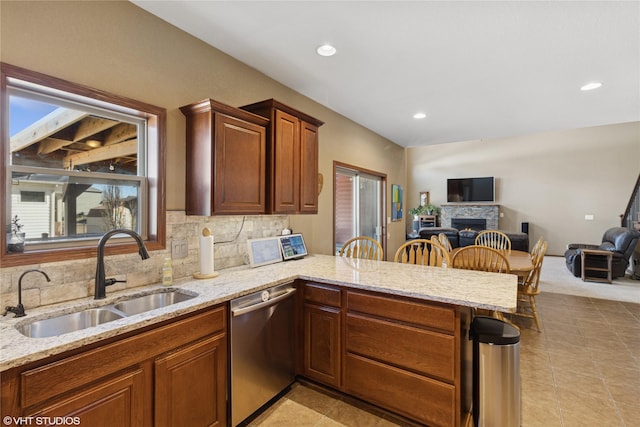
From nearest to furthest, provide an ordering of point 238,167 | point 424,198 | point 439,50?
1. point 238,167
2. point 439,50
3. point 424,198

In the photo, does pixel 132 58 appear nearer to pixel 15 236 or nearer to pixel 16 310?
pixel 15 236

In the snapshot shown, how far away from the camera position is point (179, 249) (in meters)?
2.26

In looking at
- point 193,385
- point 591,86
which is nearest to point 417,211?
point 591,86

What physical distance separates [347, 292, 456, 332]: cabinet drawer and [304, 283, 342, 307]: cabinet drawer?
10 cm

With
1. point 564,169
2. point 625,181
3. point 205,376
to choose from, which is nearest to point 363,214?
point 205,376

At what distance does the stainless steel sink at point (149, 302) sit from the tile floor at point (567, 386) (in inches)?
38.8

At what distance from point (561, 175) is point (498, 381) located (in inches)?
390

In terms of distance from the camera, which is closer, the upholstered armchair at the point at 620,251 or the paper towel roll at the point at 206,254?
the paper towel roll at the point at 206,254

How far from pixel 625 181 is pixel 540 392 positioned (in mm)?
9341

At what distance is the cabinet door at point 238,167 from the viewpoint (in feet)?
7.25

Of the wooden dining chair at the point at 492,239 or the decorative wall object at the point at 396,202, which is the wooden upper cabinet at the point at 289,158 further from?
the wooden dining chair at the point at 492,239

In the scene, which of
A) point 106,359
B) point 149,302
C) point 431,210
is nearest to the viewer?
point 106,359

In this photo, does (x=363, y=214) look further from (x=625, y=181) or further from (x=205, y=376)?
(x=625, y=181)

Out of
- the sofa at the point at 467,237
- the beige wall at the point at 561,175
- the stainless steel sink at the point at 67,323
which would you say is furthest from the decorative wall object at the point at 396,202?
the beige wall at the point at 561,175
